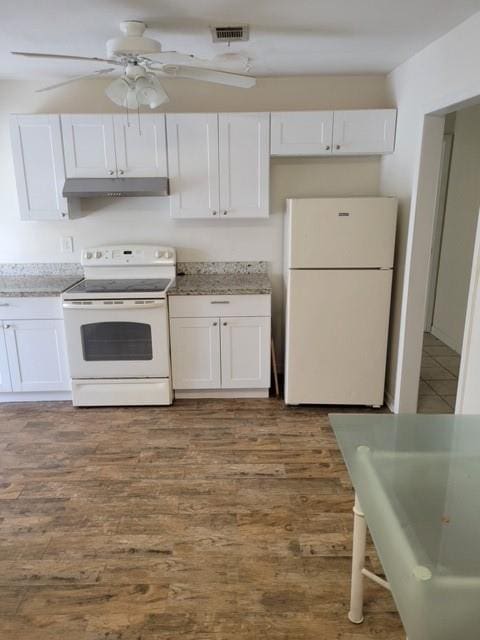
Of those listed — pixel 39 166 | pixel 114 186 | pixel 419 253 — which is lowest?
pixel 419 253

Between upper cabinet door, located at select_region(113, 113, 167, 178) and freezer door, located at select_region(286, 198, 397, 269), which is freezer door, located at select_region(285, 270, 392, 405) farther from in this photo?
upper cabinet door, located at select_region(113, 113, 167, 178)

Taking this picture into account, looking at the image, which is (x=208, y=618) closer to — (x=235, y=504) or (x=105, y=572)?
(x=105, y=572)

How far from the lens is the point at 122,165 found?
338cm

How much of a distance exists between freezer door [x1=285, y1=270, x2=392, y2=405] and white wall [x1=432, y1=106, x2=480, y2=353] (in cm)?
173

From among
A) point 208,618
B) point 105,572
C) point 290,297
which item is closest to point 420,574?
point 208,618

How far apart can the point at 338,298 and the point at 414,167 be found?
3.18 feet

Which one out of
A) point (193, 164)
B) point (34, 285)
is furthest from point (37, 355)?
point (193, 164)

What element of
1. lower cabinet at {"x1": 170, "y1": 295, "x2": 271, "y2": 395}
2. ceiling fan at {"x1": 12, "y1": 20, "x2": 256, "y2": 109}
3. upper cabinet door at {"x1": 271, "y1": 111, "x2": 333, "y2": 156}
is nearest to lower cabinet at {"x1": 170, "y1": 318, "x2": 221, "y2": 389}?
lower cabinet at {"x1": 170, "y1": 295, "x2": 271, "y2": 395}

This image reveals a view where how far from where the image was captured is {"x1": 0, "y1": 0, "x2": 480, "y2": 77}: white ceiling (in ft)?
6.75

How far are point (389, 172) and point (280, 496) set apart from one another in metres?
2.46

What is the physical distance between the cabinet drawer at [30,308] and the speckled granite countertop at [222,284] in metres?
0.87

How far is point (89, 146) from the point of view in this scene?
132 inches

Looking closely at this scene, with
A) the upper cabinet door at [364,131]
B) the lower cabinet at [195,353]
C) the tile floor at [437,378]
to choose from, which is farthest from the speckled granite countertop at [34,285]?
the tile floor at [437,378]

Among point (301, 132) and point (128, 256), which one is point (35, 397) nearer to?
point (128, 256)
